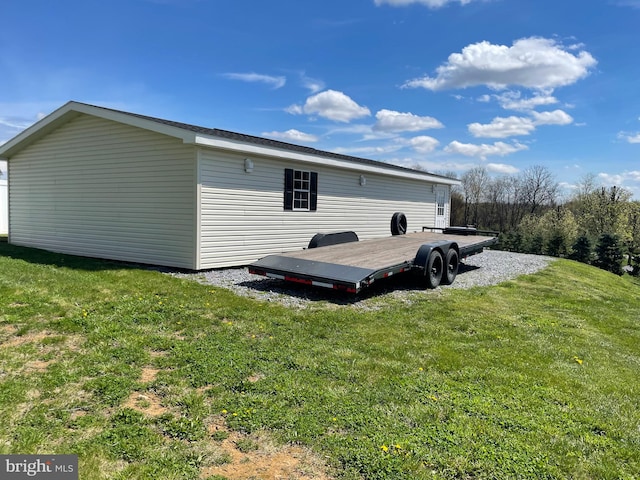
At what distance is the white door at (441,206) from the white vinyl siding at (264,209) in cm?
508

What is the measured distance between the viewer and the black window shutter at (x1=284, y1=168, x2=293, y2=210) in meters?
10.1

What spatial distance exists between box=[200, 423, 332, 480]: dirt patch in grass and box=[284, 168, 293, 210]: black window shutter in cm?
789

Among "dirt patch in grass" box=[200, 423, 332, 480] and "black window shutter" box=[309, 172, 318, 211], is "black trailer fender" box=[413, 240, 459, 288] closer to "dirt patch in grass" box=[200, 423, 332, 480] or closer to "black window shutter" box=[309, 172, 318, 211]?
"black window shutter" box=[309, 172, 318, 211]

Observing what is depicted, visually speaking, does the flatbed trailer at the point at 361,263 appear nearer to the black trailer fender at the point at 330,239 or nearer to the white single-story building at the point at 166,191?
the black trailer fender at the point at 330,239

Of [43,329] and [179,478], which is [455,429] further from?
[43,329]

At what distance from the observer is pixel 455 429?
2713 millimetres

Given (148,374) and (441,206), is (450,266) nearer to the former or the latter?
(148,374)

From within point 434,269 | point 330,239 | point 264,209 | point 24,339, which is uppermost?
point 264,209

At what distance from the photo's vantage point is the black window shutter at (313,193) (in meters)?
10.9

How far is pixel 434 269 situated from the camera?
782 cm

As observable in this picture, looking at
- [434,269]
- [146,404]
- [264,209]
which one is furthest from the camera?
[264,209]

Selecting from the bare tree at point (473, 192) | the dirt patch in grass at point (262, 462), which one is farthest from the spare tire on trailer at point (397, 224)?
the bare tree at point (473, 192)

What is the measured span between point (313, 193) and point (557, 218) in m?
27.2

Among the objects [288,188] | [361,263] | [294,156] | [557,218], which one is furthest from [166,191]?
[557,218]
